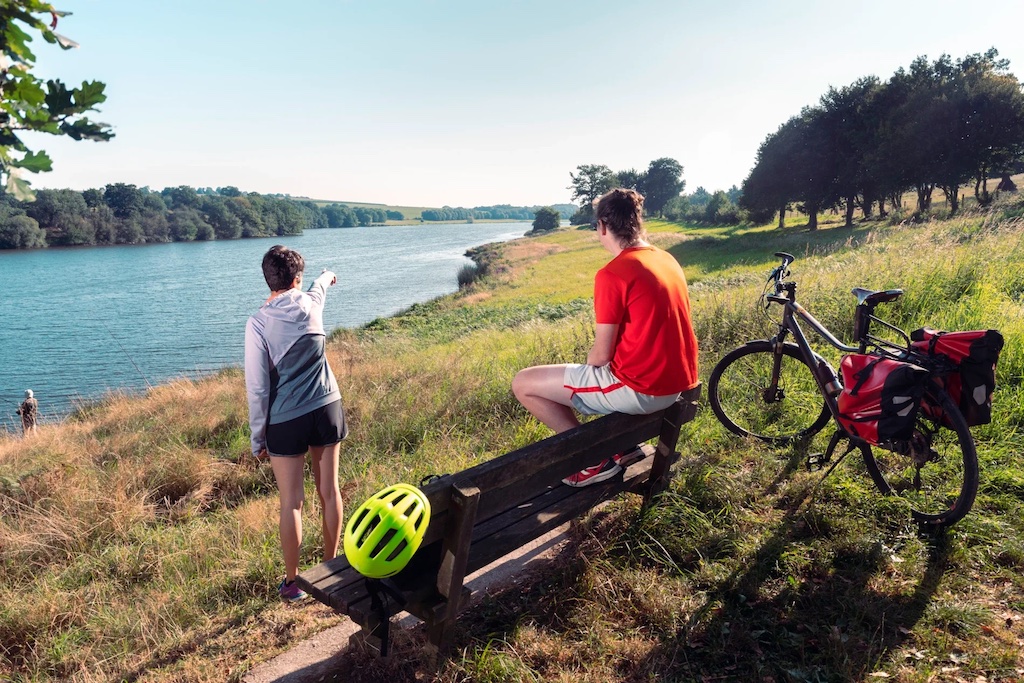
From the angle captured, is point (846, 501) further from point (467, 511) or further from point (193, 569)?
Answer: point (193, 569)

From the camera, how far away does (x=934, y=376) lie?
3246 mm

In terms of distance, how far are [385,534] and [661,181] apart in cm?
13264

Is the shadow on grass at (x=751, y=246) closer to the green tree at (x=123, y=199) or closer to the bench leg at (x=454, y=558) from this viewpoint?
the bench leg at (x=454, y=558)

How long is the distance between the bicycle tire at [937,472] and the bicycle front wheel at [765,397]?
0.62m

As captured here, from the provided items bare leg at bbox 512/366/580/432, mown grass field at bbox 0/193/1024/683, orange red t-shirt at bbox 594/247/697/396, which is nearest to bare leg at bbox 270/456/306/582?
mown grass field at bbox 0/193/1024/683

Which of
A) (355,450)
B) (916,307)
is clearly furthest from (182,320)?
(916,307)

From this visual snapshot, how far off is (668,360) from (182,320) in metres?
34.9

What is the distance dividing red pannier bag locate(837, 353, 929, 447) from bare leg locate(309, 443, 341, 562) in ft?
9.67

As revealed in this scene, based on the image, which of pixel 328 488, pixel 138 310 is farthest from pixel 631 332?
pixel 138 310

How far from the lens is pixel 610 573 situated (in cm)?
324

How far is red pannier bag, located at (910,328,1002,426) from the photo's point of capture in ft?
A: 10.2

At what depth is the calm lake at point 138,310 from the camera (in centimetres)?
2223

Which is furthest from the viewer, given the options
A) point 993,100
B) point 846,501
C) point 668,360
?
point 993,100

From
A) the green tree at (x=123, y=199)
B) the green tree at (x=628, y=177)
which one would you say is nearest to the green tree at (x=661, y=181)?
the green tree at (x=628, y=177)
